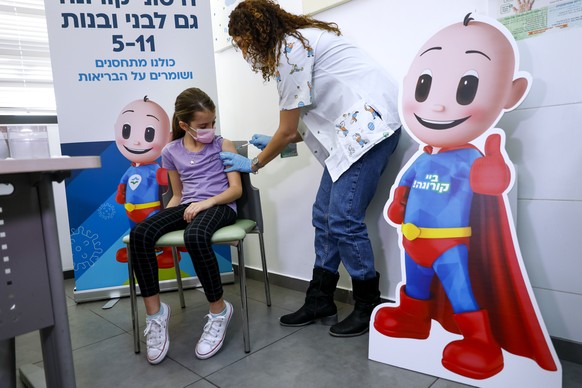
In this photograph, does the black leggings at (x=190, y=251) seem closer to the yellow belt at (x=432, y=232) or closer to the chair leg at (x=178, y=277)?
the chair leg at (x=178, y=277)

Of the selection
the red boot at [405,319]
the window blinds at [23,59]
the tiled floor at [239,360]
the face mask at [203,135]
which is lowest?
the tiled floor at [239,360]

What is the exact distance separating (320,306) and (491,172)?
0.84 m

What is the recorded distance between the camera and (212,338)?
4.40 ft

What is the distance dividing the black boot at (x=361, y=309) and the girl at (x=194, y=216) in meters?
0.44

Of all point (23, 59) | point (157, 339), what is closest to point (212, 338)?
point (157, 339)

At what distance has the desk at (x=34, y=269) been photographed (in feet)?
2.53

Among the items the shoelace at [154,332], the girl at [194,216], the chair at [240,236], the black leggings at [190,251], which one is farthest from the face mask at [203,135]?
the shoelace at [154,332]

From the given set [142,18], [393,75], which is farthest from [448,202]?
[142,18]

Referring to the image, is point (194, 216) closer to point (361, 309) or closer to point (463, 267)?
point (361, 309)

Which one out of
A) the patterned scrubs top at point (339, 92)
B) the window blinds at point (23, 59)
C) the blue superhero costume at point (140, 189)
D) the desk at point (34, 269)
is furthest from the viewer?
the window blinds at point (23, 59)

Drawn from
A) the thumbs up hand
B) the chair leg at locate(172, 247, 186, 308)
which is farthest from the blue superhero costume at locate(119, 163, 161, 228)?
the thumbs up hand

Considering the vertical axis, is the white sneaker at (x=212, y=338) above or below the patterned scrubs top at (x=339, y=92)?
below

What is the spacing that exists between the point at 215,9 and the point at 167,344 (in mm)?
1807

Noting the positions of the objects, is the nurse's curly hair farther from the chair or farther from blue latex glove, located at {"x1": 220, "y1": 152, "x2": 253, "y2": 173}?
the chair
